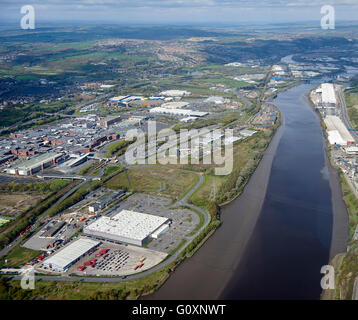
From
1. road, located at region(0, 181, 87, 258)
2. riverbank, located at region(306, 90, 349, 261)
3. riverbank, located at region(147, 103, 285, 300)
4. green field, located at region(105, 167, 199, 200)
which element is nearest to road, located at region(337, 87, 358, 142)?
riverbank, located at region(306, 90, 349, 261)

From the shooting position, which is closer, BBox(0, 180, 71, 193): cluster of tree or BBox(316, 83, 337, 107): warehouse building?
BBox(0, 180, 71, 193): cluster of tree

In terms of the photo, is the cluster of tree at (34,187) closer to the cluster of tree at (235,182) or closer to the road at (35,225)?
the road at (35,225)

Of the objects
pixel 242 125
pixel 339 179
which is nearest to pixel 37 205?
pixel 339 179

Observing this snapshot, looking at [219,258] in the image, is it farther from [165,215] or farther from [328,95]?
[328,95]

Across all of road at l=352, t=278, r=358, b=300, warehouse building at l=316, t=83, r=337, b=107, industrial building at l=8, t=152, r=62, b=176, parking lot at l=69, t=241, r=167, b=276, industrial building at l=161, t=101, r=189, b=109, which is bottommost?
road at l=352, t=278, r=358, b=300

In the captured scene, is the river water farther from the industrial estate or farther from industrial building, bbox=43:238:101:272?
industrial building, bbox=43:238:101:272

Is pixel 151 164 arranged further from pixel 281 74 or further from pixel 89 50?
pixel 89 50

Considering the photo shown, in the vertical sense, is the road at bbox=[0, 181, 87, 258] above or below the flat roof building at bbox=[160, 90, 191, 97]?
below
